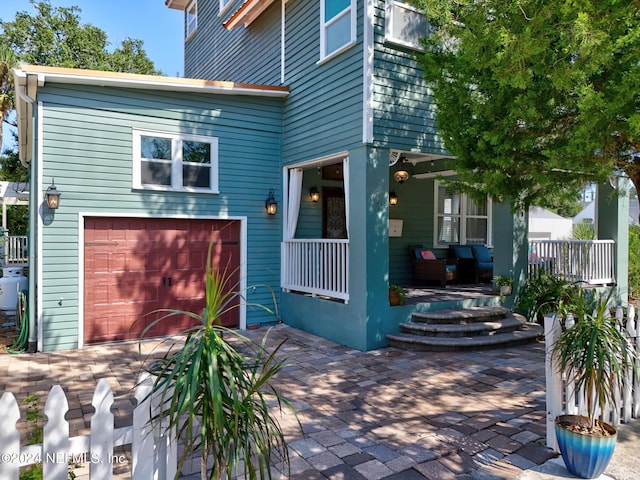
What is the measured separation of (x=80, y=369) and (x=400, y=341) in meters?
4.65

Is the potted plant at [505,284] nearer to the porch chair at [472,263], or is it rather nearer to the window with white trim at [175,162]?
the porch chair at [472,263]

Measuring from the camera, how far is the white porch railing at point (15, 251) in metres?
16.2

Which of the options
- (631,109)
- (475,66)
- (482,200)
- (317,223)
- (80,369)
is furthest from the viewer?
(317,223)

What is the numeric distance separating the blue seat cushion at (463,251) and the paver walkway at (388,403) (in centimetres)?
410

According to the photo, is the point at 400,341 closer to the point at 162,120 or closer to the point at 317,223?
the point at 317,223

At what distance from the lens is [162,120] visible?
7.74 m

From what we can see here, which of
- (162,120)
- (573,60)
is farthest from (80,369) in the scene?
(573,60)

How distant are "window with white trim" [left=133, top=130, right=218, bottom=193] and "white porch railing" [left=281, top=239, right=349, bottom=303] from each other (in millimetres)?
2011

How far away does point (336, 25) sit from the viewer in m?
7.35

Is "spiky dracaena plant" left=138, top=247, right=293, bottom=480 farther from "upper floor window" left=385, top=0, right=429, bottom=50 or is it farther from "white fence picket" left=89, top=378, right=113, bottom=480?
"upper floor window" left=385, top=0, right=429, bottom=50

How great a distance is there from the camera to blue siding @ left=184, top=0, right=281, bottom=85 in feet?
30.8

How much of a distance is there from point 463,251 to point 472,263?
0.45 m

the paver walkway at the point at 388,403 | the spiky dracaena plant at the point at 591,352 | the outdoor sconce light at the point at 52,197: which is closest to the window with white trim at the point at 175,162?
the outdoor sconce light at the point at 52,197

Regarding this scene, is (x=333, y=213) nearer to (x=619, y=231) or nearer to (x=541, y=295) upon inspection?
(x=541, y=295)
